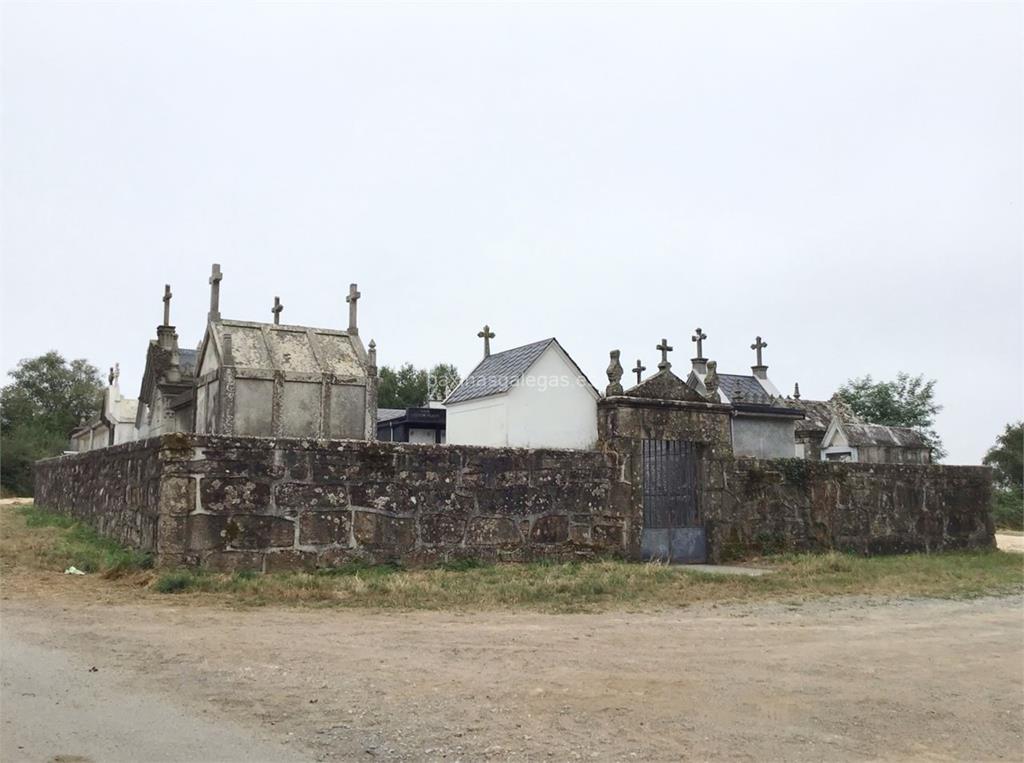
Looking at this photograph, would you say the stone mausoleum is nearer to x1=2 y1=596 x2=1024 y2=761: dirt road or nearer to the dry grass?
the dry grass

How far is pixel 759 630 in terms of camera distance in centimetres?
831

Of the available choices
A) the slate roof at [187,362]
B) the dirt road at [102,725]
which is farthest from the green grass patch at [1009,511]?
the dirt road at [102,725]

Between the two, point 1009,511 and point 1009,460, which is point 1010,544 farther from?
point 1009,460

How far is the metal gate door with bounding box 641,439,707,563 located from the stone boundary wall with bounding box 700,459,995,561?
8.2 inches

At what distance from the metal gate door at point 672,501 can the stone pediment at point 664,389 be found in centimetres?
68

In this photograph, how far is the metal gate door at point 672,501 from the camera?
1383cm

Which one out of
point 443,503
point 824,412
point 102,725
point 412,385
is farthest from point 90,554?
point 412,385

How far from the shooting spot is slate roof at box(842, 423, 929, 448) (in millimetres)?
35156

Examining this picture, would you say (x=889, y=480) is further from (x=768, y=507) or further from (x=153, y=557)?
(x=153, y=557)

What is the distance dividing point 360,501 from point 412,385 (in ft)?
166

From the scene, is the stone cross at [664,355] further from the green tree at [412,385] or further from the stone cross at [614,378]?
the green tree at [412,385]

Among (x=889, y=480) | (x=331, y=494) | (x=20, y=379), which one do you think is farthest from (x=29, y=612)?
(x=20, y=379)

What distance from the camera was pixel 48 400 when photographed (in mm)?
61906

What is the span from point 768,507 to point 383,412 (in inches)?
705
